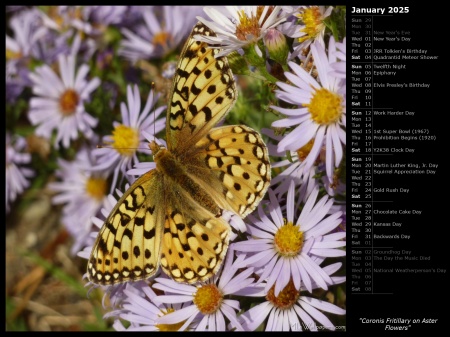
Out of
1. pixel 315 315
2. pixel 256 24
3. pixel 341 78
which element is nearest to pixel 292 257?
pixel 315 315

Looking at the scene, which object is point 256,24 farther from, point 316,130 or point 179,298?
point 179,298

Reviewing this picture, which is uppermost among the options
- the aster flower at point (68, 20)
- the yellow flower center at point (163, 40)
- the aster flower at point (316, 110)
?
the aster flower at point (68, 20)

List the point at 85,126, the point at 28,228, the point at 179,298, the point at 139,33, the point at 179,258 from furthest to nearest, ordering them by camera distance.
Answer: the point at 28,228, the point at 139,33, the point at 85,126, the point at 179,298, the point at 179,258

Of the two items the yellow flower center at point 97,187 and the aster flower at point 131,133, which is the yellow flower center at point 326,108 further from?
the yellow flower center at point 97,187

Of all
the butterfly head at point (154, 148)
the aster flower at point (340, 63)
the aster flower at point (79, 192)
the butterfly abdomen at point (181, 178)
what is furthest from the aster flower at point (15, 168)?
the aster flower at point (340, 63)

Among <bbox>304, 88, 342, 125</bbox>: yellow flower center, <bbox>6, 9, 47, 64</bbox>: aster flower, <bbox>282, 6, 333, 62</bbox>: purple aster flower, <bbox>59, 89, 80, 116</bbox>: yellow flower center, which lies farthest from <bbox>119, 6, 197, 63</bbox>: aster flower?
<bbox>304, 88, 342, 125</bbox>: yellow flower center

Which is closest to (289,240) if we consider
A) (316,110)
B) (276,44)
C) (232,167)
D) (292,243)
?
(292,243)

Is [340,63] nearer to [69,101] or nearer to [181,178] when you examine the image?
[181,178]

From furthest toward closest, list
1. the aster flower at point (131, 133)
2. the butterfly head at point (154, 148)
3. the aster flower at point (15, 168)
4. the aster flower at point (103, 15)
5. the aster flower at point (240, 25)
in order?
1. the aster flower at point (15, 168)
2. the aster flower at point (103, 15)
3. the aster flower at point (131, 133)
4. the butterfly head at point (154, 148)
5. the aster flower at point (240, 25)
